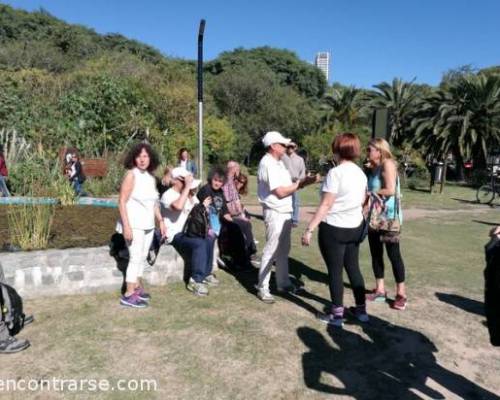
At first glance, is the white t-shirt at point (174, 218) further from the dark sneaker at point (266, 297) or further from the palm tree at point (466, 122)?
the palm tree at point (466, 122)

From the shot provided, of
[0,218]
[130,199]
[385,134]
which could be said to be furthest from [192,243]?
[385,134]

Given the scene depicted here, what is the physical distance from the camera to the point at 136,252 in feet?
13.8

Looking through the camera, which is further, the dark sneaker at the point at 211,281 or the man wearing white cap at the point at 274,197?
the dark sneaker at the point at 211,281

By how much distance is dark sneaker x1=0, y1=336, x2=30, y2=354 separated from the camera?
3.31 m

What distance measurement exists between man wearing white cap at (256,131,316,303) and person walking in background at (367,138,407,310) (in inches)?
23.9

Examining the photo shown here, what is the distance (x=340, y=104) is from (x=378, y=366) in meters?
35.7

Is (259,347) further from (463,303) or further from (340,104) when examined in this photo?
(340,104)

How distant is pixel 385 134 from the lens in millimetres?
6828

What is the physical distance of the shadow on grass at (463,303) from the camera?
4.57 meters

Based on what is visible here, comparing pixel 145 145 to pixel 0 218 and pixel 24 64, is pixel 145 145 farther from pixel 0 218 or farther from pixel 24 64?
pixel 24 64

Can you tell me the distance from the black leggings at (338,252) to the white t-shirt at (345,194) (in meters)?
0.06

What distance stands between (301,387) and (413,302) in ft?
7.12

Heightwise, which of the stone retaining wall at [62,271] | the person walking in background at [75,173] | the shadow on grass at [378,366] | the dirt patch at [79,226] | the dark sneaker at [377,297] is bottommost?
the shadow on grass at [378,366]

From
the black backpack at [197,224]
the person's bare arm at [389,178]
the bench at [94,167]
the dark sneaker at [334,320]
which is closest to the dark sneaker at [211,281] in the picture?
the black backpack at [197,224]
